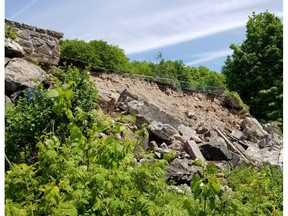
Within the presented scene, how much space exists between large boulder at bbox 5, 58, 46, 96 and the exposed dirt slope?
1.48 m

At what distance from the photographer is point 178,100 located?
12289mm

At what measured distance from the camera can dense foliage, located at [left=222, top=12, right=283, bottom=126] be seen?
20672mm

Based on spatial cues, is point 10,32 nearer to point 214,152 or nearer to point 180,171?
point 180,171

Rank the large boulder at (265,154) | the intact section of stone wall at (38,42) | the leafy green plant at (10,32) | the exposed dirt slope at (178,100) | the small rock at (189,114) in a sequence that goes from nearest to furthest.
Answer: the leafy green plant at (10,32) → the intact section of stone wall at (38,42) → the exposed dirt slope at (178,100) → the large boulder at (265,154) → the small rock at (189,114)

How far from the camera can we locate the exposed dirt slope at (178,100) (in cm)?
983

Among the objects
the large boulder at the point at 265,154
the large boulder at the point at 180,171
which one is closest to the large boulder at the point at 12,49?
the large boulder at the point at 180,171

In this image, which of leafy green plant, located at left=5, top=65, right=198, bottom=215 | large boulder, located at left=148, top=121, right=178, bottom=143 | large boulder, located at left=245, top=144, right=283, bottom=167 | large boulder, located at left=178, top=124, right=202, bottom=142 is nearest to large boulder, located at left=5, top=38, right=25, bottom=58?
large boulder, located at left=148, top=121, right=178, bottom=143

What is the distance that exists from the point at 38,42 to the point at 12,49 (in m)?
0.71

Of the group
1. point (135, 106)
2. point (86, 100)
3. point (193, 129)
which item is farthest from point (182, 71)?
point (86, 100)

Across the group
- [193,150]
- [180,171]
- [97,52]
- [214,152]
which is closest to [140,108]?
[193,150]

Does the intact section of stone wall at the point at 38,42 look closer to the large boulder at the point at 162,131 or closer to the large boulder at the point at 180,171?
the large boulder at the point at 162,131

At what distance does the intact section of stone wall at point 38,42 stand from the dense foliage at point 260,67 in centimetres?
1326
